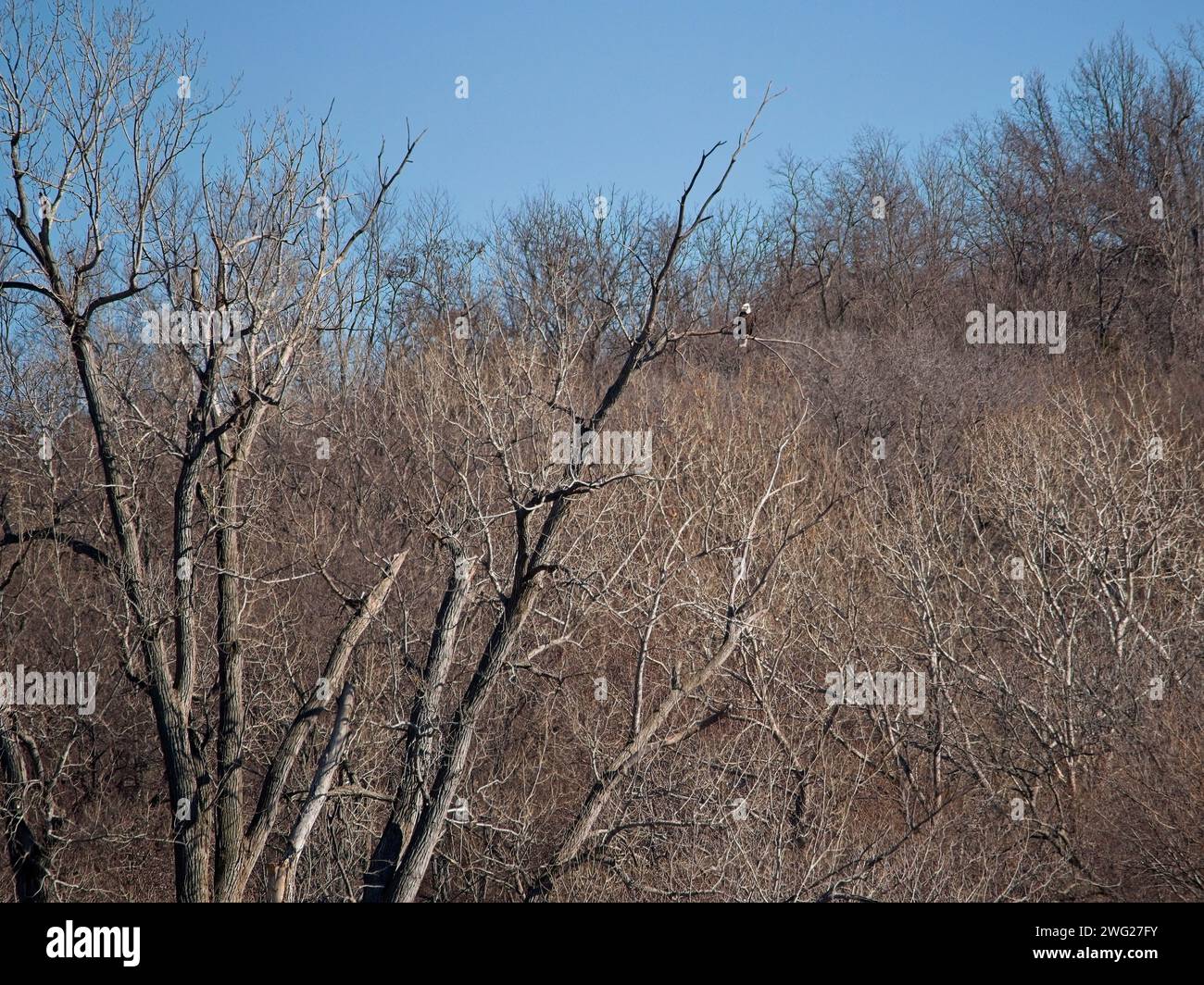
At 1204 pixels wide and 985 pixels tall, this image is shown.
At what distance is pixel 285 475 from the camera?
61.6ft

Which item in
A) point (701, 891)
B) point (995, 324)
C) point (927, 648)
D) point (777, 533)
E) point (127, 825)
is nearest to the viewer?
point (701, 891)

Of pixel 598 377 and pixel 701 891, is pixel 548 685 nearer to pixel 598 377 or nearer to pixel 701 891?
pixel 701 891

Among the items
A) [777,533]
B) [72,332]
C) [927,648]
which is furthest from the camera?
[777,533]

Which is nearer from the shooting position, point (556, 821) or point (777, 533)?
point (556, 821)

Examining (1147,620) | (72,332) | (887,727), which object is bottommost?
(887,727)

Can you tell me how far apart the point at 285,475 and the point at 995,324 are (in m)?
20.4

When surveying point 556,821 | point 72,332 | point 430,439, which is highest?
point 72,332

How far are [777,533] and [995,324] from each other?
15904 mm

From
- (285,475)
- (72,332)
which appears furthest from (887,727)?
(72,332)

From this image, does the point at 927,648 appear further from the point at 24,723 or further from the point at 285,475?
the point at 24,723

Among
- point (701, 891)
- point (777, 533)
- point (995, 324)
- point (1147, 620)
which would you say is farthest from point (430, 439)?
point (995, 324)

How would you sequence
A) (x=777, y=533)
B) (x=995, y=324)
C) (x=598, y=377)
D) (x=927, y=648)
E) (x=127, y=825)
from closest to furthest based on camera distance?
(x=127, y=825)
(x=927, y=648)
(x=777, y=533)
(x=598, y=377)
(x=995, y=324)

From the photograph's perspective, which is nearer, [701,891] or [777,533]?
[701,891]

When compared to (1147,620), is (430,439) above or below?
above
